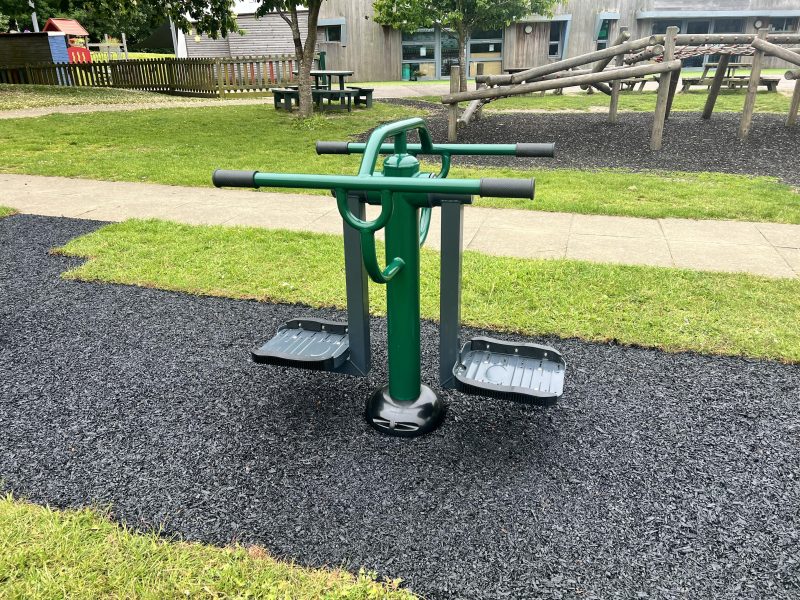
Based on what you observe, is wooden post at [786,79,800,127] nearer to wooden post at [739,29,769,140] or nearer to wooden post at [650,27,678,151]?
wooden post at [739,29,769,140]

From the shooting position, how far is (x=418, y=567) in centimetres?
181

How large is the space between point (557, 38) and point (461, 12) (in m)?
15.2

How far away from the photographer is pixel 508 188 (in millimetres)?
1808

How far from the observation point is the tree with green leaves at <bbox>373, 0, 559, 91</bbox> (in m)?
14.0

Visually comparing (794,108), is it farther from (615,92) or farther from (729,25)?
(729,25)

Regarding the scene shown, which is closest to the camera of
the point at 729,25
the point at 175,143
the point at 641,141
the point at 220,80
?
the point at 641,141

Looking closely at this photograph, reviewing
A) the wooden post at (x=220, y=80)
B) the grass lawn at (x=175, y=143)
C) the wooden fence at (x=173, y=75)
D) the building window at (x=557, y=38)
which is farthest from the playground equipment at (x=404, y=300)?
the building window at (x=557, y=38)

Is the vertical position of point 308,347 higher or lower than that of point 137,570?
higher

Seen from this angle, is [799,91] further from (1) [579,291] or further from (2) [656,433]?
(2) [656,433]

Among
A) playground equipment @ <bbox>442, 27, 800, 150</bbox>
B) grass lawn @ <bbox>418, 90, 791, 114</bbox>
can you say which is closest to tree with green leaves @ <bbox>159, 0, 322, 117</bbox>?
playground equipment @ <bbox>442, 27, 800, 150</bbox>

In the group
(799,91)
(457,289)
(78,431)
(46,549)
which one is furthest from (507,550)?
(799,91)

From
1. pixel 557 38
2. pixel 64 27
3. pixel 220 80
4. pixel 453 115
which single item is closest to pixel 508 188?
pixel 453 115

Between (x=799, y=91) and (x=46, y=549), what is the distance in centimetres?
1152

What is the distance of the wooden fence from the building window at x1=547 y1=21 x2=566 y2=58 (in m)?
13.2
